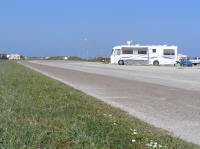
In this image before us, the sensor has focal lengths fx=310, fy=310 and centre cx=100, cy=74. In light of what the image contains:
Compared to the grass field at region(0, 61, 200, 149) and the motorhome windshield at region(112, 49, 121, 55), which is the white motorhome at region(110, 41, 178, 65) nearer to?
the motorhome windshield at region(112, 49, 121, 55)

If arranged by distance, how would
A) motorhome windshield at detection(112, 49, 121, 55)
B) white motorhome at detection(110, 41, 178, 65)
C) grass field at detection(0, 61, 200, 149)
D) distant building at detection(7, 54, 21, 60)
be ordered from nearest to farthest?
grass field at detection(0, 61, 200, 149) → white motorhome at detection(110, 41, 178, 65) → motorhome windshield at detection(112, 49, 121, 55) → distant building at detection(7, 54, 21, 60)

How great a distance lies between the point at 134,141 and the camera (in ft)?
15.6

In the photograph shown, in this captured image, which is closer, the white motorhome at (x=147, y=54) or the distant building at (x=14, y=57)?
the white motorhome at (x=147, y=54)

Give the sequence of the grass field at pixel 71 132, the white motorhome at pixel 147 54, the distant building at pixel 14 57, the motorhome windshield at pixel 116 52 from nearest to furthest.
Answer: the grass field at pixel 71 132, the white motorhome at pixel 147 54, the motorhome windshield at pixel 116 52, the distant building at pixel 14 57

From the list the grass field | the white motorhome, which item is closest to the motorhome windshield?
the white motorhome

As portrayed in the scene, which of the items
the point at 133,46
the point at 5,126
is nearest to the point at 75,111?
the point at 5,126

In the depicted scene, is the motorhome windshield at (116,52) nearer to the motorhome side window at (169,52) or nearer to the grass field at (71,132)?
the motorhome side window at (169,52)

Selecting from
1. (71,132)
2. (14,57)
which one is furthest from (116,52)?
(14,57)

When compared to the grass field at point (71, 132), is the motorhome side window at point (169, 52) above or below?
above

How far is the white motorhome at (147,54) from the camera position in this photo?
50094 millimetres

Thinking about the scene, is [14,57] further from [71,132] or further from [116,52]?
[71,132]

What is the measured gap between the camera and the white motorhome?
50094 millimetres

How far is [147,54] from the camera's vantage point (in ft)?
165

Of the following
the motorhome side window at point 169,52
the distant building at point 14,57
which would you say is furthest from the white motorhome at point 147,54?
the distant building at point 14,57
